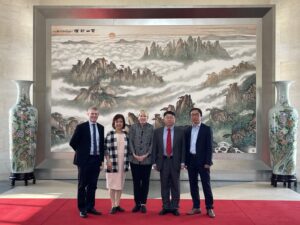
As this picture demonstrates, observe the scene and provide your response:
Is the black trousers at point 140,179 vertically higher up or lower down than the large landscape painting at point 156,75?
lower down

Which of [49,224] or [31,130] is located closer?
[49,224]

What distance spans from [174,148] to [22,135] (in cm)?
373

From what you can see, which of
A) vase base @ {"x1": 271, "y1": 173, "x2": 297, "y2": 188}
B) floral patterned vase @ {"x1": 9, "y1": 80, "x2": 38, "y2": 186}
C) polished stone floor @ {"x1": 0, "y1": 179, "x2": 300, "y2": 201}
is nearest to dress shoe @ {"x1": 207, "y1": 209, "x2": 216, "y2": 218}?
polished stone floor @ {"x1": 0, "y1": 179, "x2": 300, "y2": 201}

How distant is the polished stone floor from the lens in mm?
6621

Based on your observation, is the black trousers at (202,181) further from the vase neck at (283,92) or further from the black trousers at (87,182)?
the vase neck at (283,92)

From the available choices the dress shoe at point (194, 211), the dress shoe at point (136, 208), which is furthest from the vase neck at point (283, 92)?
the dress shoe at point (136, 208)

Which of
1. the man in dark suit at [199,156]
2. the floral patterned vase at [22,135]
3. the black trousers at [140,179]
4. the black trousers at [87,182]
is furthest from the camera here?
the floral patterned vase at [22,135]

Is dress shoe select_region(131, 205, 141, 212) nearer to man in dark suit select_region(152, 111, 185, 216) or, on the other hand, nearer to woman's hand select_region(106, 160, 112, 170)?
man in dark suit select_region(152, 111, 185, 216)

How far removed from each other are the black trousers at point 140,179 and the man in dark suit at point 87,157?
0.49 m

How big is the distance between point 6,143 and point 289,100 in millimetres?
6103

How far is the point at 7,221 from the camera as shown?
4828 mm

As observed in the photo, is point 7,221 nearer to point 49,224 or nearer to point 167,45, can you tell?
point 49,224

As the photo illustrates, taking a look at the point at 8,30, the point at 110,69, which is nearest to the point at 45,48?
the point at 8,30

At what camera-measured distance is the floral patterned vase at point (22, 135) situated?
765 centimetres
